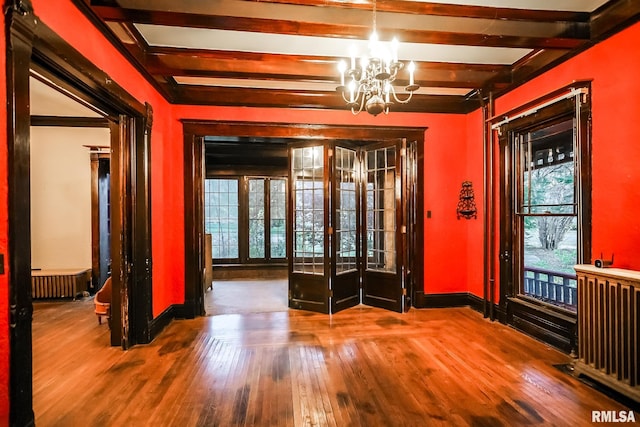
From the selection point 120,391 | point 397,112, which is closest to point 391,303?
point 397,112

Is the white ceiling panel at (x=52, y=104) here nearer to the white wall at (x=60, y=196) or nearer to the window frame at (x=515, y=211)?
the white wall at (x=60, y=196)

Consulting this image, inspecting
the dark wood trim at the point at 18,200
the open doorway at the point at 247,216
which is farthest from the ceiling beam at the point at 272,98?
the open doorway at the point at 247,216

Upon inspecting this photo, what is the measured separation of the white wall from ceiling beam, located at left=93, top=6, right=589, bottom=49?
146 inches

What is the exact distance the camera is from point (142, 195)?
3.42 metres

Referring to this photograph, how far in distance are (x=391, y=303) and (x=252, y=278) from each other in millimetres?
3630

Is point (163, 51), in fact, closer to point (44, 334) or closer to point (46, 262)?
point (44, 334)

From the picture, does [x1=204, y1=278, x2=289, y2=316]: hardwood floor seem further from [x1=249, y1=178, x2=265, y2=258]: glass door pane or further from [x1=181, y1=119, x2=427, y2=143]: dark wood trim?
[x1=181, y1=119, x2=427, y2=143]: dark wood trim

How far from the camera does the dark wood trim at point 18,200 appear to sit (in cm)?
175

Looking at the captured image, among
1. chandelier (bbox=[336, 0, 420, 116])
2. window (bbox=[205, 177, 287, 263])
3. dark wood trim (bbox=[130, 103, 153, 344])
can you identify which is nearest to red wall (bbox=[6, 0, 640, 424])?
dark wood trim (bbox=[130, 103, 153, 344])

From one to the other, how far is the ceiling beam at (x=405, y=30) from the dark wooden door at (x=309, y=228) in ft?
6.42

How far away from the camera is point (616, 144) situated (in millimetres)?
2760

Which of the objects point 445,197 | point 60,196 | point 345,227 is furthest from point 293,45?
point 60,196

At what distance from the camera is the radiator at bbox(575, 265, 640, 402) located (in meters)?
2.29

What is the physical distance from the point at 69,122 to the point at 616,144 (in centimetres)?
701
